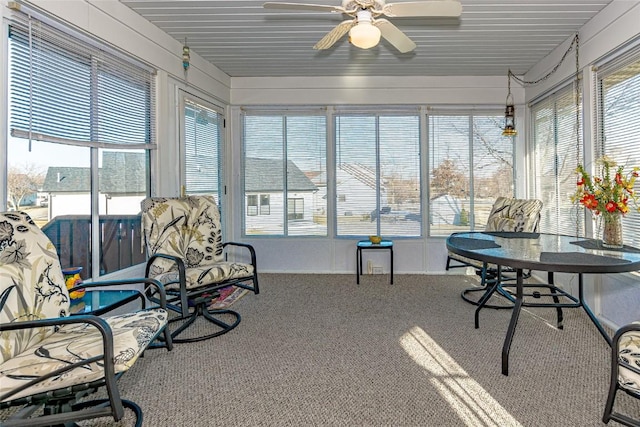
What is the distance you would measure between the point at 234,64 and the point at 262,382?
11.8 feet

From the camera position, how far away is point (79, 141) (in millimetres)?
2434

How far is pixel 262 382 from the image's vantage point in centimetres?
197

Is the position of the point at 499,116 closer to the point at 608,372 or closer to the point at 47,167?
the point at 608,372

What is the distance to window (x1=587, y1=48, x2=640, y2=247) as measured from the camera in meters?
2.58

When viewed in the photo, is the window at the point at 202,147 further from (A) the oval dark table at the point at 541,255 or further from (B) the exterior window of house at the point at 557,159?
(B) the exterior window of house at the point at 557,159

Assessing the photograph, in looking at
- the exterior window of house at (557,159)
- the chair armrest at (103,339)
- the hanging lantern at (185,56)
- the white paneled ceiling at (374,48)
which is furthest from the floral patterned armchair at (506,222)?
the hanging lantern at (185,56)

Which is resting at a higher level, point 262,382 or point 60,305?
point 60,305

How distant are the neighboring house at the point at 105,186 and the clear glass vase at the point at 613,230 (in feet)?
12.2

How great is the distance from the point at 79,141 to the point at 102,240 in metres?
0.78

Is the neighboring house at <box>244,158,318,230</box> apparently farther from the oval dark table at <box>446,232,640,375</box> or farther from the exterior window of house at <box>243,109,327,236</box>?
the oval dark table at <box>446,232,640,375</box>

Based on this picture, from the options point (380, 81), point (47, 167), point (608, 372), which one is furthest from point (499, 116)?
point (47, 167)

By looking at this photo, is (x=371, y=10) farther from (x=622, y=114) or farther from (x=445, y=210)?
(x=445, y=210)

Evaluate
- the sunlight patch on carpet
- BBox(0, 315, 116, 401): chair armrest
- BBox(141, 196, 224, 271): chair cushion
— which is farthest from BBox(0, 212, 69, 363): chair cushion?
the sunlight patch on carpet

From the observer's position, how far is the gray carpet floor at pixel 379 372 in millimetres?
1675
